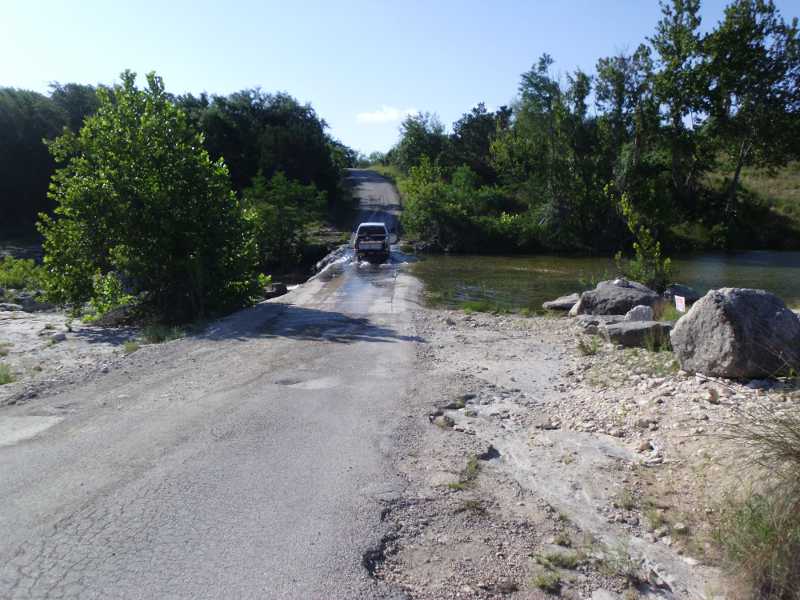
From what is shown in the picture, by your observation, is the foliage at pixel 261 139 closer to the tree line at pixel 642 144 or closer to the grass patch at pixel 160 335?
the tree line at pixel 642 144

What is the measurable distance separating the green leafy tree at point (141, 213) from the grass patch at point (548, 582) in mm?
14024

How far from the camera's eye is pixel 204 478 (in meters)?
5.75

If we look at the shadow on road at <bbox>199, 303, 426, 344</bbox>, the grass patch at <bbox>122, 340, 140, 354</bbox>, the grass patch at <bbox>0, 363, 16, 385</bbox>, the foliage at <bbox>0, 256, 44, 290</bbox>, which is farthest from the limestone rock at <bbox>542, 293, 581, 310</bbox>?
the foliage at <bbox>0, 256, 44, 290</bbox>

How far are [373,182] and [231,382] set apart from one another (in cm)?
7531

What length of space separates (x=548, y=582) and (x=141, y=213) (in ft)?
49.8

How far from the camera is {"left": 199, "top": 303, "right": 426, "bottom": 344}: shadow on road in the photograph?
1317cm

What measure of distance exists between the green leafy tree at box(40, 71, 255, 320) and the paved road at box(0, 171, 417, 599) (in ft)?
22.3

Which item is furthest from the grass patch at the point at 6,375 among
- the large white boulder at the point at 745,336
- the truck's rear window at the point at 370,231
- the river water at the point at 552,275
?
the truck's rear window at the point at 370,231

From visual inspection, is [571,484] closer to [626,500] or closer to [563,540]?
[626,500]

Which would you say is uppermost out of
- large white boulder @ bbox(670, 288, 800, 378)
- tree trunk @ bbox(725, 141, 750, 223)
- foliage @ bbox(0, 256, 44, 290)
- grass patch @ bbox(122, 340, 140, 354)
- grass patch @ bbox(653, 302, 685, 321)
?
tree trunk @ bbox(725, 141, 750, 223)

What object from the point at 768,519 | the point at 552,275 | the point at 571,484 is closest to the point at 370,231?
the point at 552,275

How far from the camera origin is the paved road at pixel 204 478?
4266 millimetres

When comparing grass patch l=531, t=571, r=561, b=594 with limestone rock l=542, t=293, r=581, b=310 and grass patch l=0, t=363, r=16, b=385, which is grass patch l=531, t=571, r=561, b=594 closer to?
grass patch l=0, t=363, r=16, b=385

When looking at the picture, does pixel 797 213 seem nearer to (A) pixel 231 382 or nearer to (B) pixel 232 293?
(B) pixel 232 293
